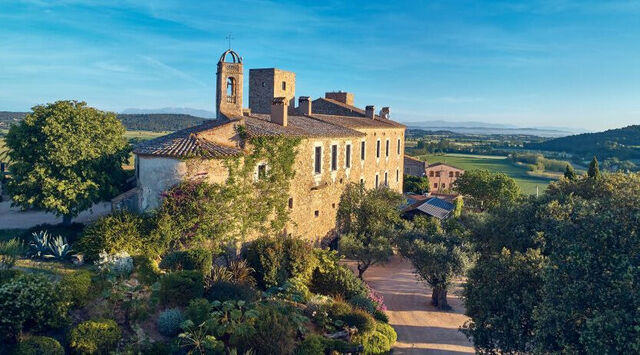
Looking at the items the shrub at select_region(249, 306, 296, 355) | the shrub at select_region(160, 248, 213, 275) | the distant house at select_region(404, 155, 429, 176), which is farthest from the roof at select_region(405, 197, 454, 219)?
the distant house at select_region(404, 155, 429, 176)

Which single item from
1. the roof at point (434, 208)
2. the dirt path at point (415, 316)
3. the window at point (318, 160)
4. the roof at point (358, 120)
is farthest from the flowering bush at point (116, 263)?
the roof at point (434, 208)

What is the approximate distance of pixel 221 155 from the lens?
63.0ft

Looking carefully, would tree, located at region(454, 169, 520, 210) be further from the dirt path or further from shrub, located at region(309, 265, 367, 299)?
shrub, located at region(309, 265, 367, 299)

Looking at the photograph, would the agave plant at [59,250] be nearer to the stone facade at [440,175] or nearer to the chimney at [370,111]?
the chimney at [370,111]

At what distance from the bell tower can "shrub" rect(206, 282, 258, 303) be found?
11305 mm

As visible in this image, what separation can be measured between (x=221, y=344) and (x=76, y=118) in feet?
47.0

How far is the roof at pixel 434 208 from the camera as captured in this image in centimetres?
3662

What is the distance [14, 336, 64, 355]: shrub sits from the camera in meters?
10.1

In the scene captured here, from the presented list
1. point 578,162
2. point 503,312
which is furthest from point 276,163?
point 578,162

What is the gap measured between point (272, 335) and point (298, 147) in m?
13.7

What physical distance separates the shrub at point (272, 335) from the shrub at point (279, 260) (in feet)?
16.9

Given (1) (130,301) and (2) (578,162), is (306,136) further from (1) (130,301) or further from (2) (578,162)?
(2) (578,162)

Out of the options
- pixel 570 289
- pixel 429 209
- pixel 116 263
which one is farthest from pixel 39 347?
pixel 429 209

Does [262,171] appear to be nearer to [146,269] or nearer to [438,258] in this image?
[146,269]
